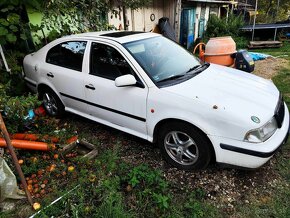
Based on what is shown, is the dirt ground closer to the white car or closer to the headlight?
the white car

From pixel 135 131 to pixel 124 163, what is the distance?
1.46 ft

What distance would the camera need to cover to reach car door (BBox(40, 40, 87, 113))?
3541 millimetres

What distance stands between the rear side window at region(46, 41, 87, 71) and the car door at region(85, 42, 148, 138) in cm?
26

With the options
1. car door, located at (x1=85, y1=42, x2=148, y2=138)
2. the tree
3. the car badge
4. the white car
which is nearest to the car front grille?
the white car

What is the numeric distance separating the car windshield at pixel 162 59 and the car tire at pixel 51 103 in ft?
5.87

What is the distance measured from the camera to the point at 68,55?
373cm

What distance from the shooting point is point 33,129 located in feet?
12.5

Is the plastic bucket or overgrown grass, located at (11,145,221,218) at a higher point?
the plastic bucket

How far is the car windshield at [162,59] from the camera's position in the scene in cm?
297

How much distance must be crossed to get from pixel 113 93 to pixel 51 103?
5.86ft

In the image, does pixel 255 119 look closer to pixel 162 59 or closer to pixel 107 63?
pixel 162 59

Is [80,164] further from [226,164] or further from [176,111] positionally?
[226,164]

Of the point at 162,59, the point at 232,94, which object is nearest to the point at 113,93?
the point at 162,59

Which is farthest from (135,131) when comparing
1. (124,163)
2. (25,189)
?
(25,189)
